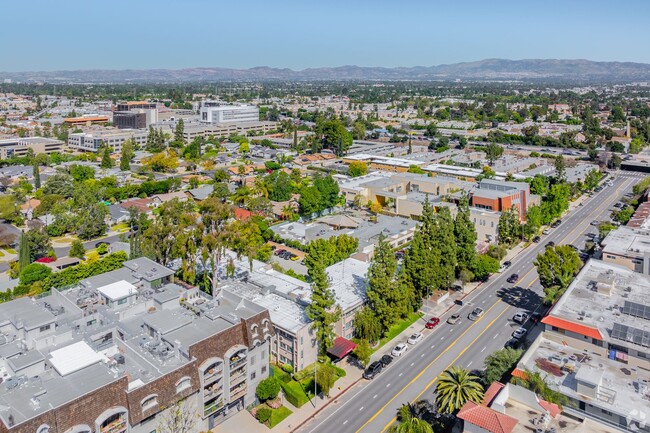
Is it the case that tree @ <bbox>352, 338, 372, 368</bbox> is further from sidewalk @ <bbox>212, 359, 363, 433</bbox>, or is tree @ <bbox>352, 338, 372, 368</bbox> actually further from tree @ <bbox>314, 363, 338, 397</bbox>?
tree @ <bbox>314, 363, 338, 397</bbox>

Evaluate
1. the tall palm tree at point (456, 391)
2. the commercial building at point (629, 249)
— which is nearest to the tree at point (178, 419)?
the tall palm tree at point (456, 391)

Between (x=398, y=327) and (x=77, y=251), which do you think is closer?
(x=398, y=327)

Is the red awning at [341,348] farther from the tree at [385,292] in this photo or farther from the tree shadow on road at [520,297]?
the tree shadow on road at [520,297]

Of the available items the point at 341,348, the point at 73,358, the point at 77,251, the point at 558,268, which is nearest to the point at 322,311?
the point at 341,348

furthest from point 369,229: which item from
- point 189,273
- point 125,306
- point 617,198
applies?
point 617,198

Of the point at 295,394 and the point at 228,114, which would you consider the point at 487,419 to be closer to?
the point at 295,394

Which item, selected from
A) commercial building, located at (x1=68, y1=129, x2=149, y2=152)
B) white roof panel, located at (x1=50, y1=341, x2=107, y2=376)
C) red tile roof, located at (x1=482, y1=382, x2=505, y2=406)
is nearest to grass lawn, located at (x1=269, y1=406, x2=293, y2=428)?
white roof panel, located at (x1=50, y1=341, x2=107, y2=376)
